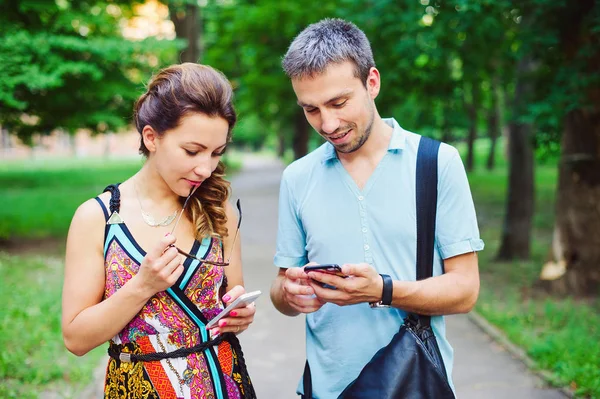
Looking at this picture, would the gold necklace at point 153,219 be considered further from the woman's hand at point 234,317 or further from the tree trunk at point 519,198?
the tree trunk at point 519,198

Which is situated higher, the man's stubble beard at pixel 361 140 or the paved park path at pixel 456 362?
the man's stubble beard at pixel 361 140

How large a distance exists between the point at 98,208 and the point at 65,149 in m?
80.7

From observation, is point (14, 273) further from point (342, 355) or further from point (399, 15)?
point (342, 355)

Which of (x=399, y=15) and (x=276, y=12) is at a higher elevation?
(x=276, y=12)

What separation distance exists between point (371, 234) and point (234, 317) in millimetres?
597

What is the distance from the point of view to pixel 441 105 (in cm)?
1192

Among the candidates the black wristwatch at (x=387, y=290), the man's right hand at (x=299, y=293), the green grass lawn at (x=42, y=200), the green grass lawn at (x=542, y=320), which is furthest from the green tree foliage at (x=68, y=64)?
the black wristwatch at (x=387, y=290)

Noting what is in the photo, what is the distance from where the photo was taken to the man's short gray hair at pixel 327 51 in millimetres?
2475

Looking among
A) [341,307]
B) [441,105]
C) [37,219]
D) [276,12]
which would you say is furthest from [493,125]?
A: [341,307]

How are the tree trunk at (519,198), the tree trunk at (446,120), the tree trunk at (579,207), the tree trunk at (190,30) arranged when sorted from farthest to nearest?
1. the tree trunk at (190,30)
2. the tree trunk at (519,198)
3. the tree trunk at (446,120)
4. the tree trunk at (579,207)

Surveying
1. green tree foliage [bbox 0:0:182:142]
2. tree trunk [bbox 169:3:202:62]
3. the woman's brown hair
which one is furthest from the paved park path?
tree trunk [bbox 169:3:202:62]

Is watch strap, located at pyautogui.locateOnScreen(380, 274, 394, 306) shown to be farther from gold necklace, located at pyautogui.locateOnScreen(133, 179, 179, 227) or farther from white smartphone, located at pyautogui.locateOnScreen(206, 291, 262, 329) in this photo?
gold necklace, located at pyautogui.locateOnScreen(133, 179, 179, 227)

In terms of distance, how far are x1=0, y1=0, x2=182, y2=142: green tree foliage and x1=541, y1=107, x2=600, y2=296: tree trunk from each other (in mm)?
6157

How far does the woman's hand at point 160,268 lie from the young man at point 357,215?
1.49 ft
